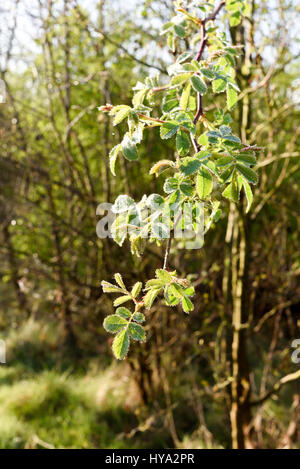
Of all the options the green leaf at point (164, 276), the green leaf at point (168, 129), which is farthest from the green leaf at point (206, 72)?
the green leaf at point (164, 276)

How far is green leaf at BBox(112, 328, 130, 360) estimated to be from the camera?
0.81 metres

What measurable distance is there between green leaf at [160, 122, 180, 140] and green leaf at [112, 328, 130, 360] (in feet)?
1.27

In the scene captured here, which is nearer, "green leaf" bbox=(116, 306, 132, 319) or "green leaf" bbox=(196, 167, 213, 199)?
"green leaf" bbox=(196, 167, 213, 199)

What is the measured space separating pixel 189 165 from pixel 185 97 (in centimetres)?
18

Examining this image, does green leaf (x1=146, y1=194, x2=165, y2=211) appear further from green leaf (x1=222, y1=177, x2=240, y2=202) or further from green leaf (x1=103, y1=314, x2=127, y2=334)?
green leaf (x1=103, y1=314, x2=127, y2=334)

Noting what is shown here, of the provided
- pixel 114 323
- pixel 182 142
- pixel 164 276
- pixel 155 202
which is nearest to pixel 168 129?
pixel 182 142

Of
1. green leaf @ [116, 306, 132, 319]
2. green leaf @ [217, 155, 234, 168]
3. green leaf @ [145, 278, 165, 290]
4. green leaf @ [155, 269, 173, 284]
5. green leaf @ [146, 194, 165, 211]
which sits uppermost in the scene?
green leaf @ [217, 155, 234, 168]

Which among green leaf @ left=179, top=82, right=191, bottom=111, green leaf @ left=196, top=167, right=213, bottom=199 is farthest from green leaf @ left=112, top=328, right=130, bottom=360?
green leaf @ left=179, top=82, right=191, bottom=111

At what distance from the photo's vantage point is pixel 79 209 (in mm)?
3949

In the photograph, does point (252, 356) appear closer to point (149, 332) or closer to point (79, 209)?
point (149, 332)

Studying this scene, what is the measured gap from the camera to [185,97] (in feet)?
2.73

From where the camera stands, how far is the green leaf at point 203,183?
29.2 inches
